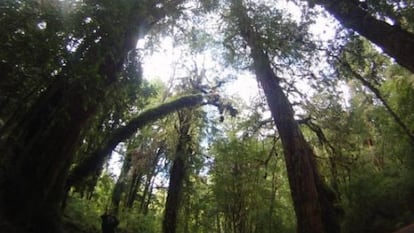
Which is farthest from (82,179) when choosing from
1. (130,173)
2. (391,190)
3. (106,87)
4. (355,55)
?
(391,190)

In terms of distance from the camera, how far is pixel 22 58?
436 centimetres

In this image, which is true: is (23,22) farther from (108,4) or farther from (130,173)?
(130,173)

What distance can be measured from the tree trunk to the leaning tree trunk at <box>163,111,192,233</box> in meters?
→ 7.12

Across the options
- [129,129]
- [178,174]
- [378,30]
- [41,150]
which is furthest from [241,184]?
[378,30]

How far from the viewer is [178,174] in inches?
467

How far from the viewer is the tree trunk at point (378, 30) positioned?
205 inches

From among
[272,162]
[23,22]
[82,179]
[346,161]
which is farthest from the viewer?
[272,162]

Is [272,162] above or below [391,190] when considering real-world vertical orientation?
above

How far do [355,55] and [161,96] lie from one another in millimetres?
9166

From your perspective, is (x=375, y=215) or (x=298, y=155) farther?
(x=375, y=215)

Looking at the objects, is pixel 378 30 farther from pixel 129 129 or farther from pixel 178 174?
pixel 178 174

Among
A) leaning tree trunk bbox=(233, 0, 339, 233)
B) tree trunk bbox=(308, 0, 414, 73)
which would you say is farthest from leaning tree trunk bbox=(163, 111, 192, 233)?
tree trunk bbox=(308, 0, 414, 73)

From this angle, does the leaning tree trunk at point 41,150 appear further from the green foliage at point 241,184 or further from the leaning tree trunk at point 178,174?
the green foliage at point 241,184

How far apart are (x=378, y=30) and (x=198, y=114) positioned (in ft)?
27.0
